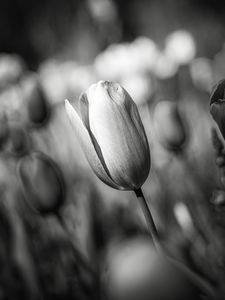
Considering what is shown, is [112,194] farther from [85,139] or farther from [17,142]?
[85,139]

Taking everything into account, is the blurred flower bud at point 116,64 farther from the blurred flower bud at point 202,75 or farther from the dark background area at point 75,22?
the dark background area at point 75,22

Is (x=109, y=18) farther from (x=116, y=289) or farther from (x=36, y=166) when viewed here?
(x=116, y=289)

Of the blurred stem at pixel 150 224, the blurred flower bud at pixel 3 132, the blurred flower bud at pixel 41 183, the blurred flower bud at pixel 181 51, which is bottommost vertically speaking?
the blurred stem at pixel 150 224

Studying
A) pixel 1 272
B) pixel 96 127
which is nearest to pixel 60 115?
pixel 1 272

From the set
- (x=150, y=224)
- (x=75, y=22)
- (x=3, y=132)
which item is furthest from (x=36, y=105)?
(x=75, y=22)

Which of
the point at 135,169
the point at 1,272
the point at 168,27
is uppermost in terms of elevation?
the point at 168,27

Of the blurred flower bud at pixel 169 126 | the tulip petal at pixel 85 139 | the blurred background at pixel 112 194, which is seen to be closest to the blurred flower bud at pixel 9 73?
the blurred background at pixel 112 194

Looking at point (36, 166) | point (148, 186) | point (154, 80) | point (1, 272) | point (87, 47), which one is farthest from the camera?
point (87, 47)
